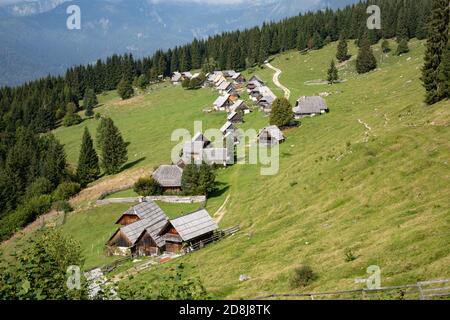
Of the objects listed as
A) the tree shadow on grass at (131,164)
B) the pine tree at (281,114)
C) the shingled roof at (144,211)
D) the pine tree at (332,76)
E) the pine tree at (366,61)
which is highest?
the pine tree at (366,61)

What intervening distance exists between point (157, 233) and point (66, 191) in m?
37.3

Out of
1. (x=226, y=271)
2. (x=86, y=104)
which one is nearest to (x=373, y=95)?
(x=226, y=271)

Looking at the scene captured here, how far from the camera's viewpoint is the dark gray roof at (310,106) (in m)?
95.5

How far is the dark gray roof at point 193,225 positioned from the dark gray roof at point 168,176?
69.5 feet

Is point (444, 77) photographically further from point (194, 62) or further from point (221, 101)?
point (194, 62)

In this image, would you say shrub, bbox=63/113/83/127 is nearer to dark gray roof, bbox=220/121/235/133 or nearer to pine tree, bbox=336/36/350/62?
dark gray roof, bbox=220/121/235/133

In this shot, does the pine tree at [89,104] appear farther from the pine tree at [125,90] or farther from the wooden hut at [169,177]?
the wooden hut at [169,177]

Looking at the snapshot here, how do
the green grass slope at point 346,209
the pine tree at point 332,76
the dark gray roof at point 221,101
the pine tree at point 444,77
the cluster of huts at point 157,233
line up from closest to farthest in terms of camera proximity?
1. the green grass slope at point 346,209
2. the cluster of huts at point 157,233
3. the pine tree at point 444,77
4. the pine tree at point 332,76
5. the dark gray roof at point 221,101

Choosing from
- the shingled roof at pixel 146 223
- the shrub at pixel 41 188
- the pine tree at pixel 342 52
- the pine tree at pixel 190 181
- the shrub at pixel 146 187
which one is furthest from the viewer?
the pine tree at pixel 342 52

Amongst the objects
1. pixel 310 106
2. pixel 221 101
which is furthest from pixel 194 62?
pixel 310 106

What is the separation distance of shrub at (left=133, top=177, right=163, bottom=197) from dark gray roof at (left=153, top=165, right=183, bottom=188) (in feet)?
6.28

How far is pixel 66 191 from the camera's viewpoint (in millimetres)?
85938

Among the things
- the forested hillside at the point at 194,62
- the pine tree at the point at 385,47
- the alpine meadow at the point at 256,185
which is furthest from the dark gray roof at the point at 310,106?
the forested hillside at the point at 194,62

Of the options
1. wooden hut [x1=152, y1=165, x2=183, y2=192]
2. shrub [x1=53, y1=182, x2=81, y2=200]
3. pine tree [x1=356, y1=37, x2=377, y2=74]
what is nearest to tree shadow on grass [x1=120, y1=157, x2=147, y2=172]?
shrub [x1=53, y1=182, x2=81, y2=200]
